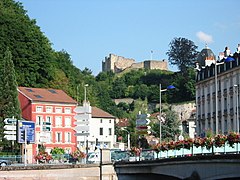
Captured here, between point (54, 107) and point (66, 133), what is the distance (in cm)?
428

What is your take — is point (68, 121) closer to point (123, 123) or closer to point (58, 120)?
point (58, 120)

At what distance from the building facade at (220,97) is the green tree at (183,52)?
59.5 metres

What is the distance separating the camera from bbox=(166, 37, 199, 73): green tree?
515 feet

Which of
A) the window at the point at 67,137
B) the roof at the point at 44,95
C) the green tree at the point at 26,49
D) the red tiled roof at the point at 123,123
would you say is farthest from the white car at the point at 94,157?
the red tiled roof at the point at 123,123

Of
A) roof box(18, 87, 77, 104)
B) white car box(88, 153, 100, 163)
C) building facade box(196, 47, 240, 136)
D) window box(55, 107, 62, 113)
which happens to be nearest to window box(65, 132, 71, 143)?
window box(55, 107, 62, 113)

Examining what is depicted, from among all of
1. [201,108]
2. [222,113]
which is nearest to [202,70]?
[201,108]

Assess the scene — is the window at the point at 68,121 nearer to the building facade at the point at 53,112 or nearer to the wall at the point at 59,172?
the building facade at the point at 53,112

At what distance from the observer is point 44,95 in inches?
3467

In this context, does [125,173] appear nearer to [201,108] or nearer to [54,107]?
[54,107]

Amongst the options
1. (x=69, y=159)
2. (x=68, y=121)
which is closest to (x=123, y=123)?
(x=68, y=121)

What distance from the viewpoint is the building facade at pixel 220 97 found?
264 ft

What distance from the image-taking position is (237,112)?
74.2 m

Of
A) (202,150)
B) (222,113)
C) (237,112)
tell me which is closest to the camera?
(202,150)

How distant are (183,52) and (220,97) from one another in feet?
238
